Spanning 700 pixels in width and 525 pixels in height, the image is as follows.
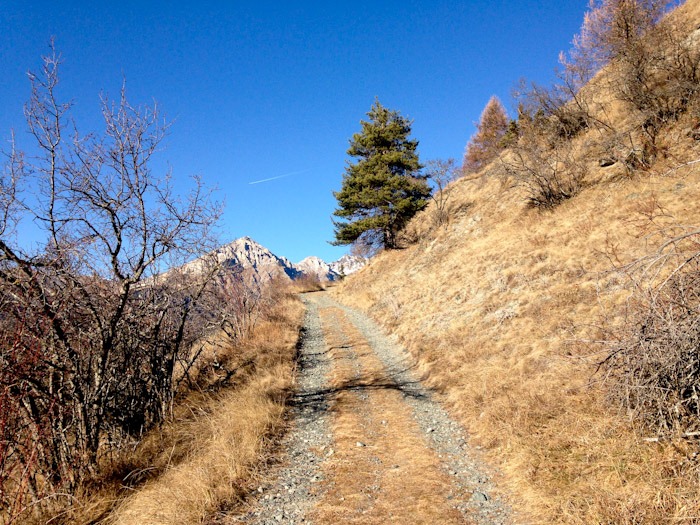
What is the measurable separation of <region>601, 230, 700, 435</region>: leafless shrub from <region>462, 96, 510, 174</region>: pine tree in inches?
1461

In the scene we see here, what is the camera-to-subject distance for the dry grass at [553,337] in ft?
13.3

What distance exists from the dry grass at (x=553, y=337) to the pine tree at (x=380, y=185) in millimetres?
9104

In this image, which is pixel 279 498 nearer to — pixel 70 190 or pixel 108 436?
pixel 108 436

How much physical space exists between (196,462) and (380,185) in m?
27.7

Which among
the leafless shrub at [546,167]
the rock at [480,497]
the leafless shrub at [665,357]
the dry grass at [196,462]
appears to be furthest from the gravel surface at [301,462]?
the leafless shrub at [546,167]

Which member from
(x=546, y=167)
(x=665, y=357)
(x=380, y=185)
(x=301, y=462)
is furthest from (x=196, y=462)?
(x=380, y=185)

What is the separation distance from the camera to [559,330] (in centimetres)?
846

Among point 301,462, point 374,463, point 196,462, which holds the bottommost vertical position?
point 374,463

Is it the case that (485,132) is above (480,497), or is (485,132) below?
above

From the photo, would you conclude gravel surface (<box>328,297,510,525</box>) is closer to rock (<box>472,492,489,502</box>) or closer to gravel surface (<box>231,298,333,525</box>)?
rock (<box>472,492,489,502</box>)

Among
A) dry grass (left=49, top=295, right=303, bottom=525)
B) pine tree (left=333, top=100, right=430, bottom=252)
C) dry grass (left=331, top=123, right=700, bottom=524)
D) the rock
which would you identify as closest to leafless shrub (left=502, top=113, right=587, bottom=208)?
dry grass (left=331, top=123, right=700, bottom=524)

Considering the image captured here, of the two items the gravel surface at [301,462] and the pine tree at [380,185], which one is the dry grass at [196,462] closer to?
the gravel surface at [301,462]

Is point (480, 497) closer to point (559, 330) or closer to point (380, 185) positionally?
point (559, 330)

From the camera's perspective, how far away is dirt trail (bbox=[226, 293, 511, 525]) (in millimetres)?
4543
